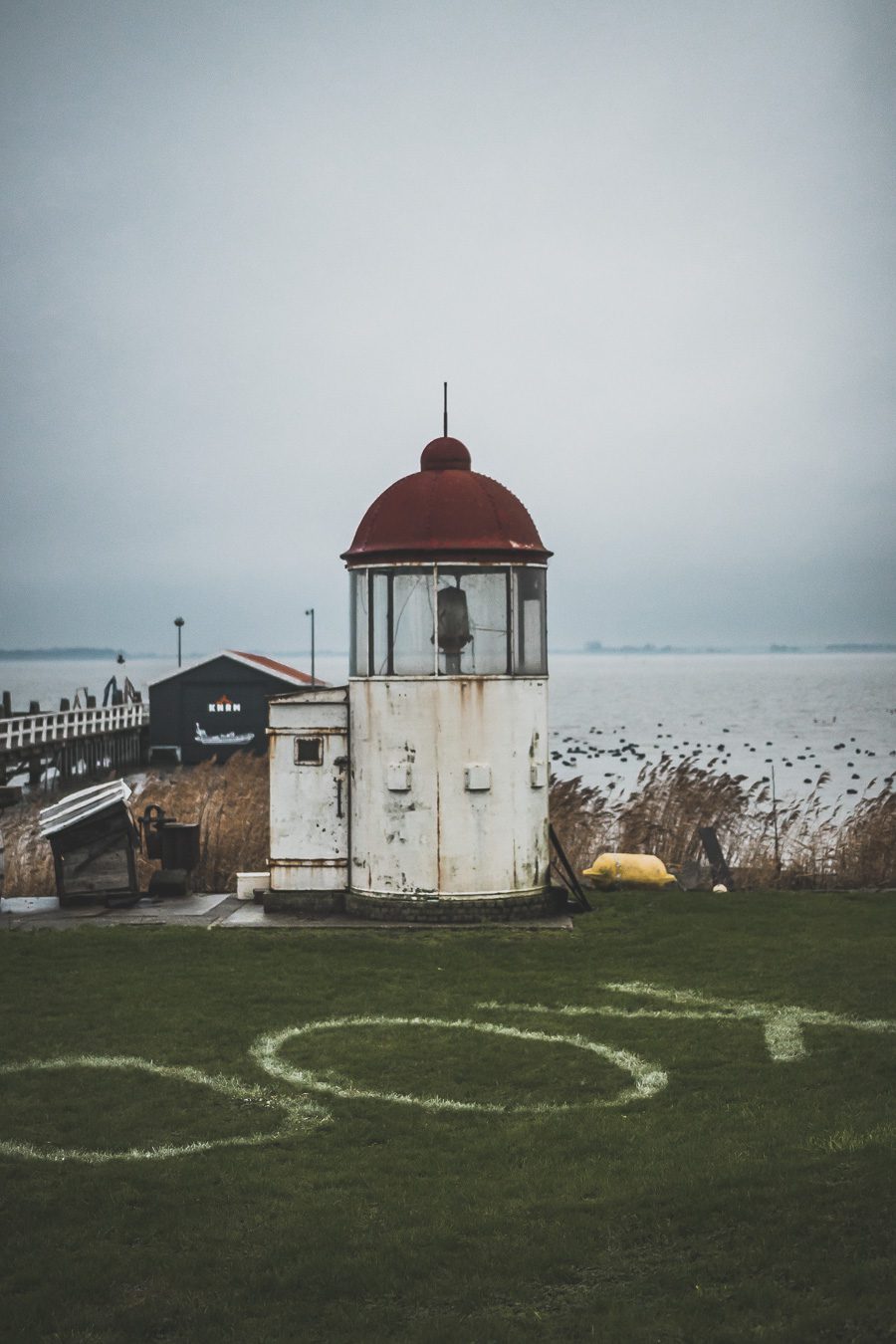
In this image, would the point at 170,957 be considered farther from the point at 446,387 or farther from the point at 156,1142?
the point at 446,387

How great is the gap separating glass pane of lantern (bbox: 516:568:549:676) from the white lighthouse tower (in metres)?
0.02

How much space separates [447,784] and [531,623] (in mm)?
2138

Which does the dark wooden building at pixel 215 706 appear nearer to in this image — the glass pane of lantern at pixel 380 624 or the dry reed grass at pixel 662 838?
the dry reed grass at pixel 662 838

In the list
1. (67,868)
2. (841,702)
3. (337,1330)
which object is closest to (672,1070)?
(337,1330)

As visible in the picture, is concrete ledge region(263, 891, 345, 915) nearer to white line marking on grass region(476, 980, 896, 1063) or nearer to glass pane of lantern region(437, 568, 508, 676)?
glass pane of lantern region(437, 568, 508, 676)

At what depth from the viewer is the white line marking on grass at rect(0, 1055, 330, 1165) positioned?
7.54 metres

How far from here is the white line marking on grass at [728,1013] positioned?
990 centimetres

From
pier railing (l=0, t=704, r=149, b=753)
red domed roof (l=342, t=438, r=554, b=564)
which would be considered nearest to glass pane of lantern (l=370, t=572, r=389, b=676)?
red domed roof (l=342, t=438, r=554, b=564)

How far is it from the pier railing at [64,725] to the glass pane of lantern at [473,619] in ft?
97.8

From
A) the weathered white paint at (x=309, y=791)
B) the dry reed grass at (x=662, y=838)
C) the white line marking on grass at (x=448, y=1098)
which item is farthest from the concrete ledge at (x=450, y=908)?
the white line marking on grass at (x=448, y=1098)

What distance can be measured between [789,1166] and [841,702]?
9907 cm

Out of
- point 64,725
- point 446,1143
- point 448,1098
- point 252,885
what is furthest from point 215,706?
point 446,1143

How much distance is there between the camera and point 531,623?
49.3ft

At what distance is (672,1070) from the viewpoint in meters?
9.10
